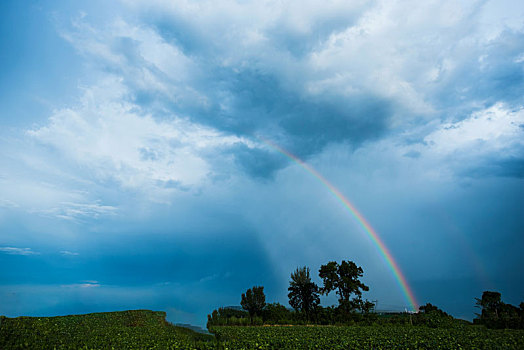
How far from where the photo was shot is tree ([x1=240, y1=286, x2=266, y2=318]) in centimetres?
5322

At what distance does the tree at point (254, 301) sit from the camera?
53219 mm

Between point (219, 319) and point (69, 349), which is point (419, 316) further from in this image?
point (69, 349)

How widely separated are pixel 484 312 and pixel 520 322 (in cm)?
1825

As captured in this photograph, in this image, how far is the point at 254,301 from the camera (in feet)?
175

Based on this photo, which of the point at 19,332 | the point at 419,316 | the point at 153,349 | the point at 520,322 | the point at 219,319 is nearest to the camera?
the point at 153,349

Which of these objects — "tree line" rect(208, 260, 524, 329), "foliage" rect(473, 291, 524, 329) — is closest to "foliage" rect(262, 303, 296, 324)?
"tree line" rect(208, 260, 524, 329)

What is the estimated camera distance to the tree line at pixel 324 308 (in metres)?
48.4

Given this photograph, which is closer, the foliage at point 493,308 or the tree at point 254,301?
the foliage at point 493,308

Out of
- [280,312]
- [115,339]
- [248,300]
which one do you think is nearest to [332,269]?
[280,312]

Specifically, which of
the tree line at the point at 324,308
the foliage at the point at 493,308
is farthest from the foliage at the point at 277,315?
the foliage at the point at 493,308

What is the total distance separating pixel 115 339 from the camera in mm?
20078

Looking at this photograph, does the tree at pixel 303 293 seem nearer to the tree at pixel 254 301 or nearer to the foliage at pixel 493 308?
the tree at pixel 254 301

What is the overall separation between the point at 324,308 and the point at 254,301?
478 inches

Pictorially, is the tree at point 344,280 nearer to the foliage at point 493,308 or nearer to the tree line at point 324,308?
the tree line at point 324,308
